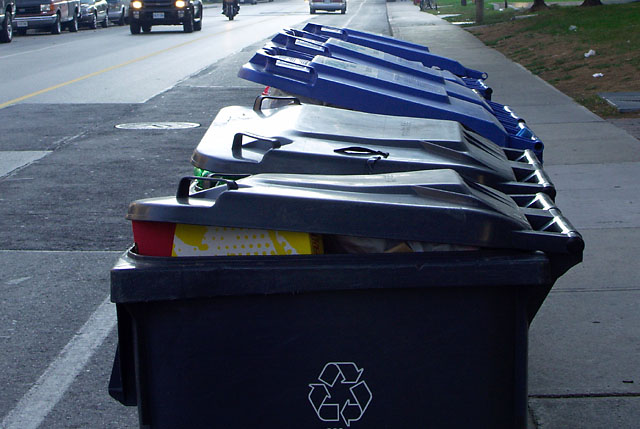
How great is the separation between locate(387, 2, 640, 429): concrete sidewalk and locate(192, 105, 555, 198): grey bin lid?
989 millimetres

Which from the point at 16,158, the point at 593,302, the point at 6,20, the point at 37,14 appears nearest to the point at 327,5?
the point at 37,14

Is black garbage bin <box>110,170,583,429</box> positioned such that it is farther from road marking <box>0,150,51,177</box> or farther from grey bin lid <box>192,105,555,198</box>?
road marking <box>0,150,51,177</box>

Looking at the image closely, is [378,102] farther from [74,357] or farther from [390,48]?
[390,48]

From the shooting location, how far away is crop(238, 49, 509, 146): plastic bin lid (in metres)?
4.96

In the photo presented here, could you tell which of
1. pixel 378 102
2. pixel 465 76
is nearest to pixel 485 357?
pixel 378 102

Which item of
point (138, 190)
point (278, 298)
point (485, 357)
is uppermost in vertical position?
point (278, 298)

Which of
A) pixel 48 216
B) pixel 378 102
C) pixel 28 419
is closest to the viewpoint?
pixel 28 419

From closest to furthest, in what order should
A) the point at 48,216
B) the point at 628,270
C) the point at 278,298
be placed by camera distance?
the point at 278,298, the point at 628,270, the point at 48,216

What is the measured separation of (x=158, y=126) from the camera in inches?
489

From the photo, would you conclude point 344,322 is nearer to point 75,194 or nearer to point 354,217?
point 354,217

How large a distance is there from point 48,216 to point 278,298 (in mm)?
5329

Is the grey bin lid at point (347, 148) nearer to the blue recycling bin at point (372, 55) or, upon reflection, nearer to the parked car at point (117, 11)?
the blue recycling bin at point (372, 55)

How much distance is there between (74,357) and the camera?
471cm

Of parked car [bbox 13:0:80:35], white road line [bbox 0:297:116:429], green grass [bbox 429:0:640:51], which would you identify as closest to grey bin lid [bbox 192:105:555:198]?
white road line [bbox 0:297:116:429]
